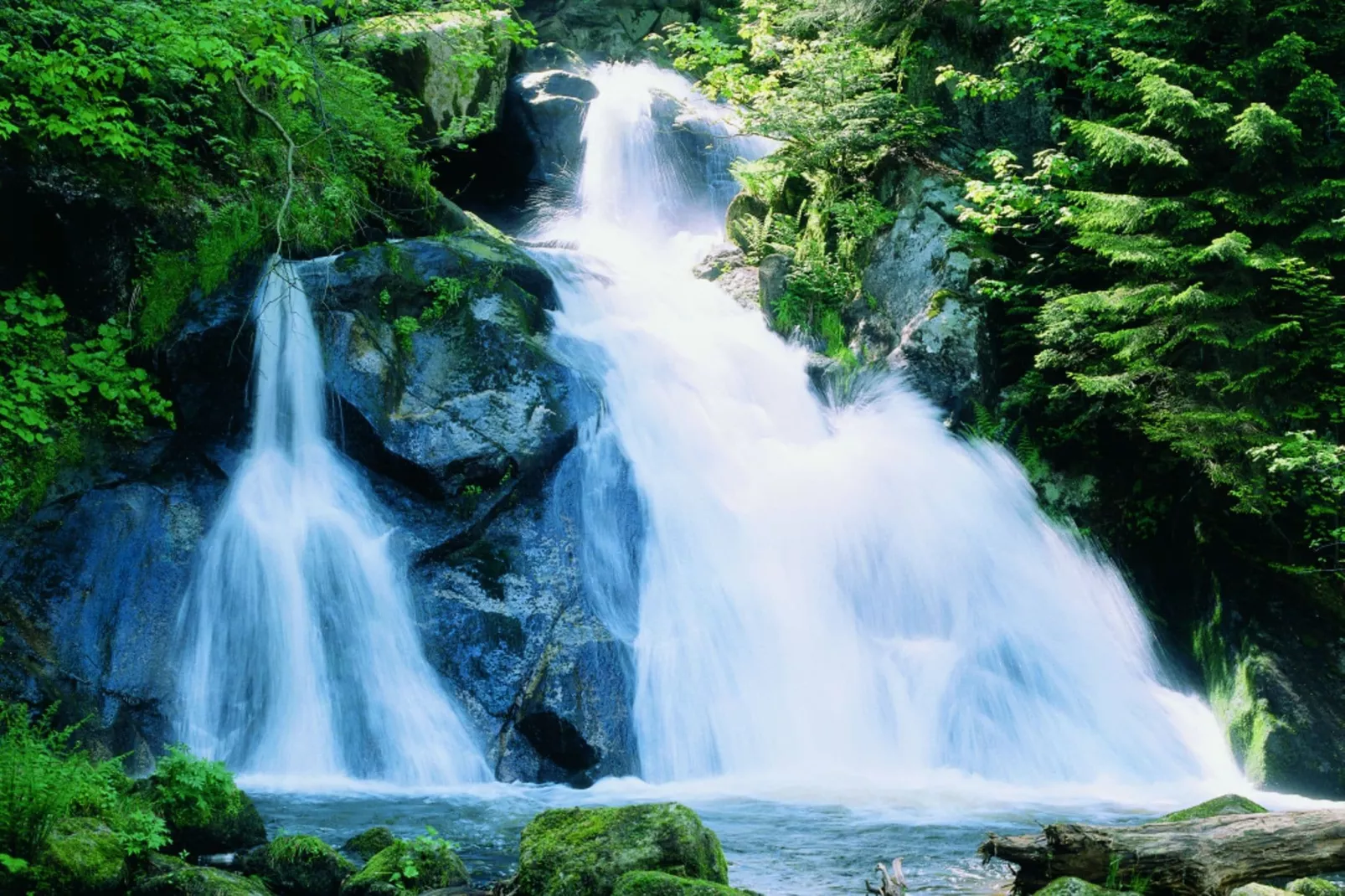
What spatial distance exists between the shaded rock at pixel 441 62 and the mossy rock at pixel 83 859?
8.84 meters

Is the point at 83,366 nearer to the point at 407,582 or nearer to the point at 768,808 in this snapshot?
the point at 407,582

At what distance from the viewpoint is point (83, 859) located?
13.8ft

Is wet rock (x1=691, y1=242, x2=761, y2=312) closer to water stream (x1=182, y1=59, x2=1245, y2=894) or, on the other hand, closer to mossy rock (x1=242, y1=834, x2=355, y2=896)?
water stream (x1=182, y1=59, x2=1245, y2=894)

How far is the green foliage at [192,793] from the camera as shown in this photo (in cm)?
507

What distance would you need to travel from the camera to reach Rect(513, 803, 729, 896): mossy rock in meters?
4.27

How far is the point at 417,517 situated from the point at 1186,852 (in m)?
6.85

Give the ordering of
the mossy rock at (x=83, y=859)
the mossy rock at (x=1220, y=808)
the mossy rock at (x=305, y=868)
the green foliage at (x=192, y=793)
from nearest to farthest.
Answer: the mossy rock at (x=83, y=859)
the mossy rock at (x=305, y=868)
the green foliage at (x=192, y=793)
the mossy rock at (x=1220, y=808)

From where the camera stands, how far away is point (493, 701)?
8172 mm

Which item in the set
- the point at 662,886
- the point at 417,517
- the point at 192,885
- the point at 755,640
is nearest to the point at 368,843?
the point at 192,885

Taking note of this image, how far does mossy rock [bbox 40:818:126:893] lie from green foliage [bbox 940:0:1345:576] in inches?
340

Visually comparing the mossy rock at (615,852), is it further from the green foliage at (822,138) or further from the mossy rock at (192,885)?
the green foliage at (822,138)

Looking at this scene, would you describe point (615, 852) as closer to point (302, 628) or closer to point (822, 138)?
point (302, 628)

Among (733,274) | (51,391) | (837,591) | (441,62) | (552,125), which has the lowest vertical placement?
(837,591)

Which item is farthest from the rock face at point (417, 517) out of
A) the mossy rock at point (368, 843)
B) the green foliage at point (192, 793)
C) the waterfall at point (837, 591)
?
the green foliage at point (192, 793)
